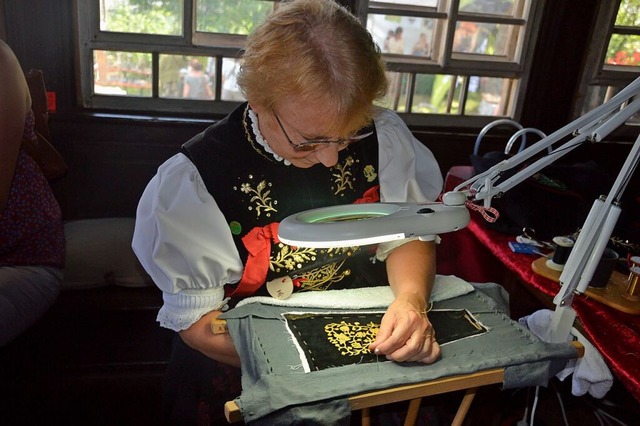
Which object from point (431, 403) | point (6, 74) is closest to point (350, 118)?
point (431, 403)

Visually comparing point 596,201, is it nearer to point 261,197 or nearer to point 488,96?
point 261,197

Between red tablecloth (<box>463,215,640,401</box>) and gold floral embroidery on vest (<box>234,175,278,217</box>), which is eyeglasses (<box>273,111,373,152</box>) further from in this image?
red tablecloth (<box>463,215,640,401</box>)

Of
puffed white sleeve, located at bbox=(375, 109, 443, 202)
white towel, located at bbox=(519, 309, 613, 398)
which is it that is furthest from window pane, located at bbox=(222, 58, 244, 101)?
white towel, located at bbox=(519, 309, 613, 398)

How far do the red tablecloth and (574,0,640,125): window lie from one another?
1.78 meters

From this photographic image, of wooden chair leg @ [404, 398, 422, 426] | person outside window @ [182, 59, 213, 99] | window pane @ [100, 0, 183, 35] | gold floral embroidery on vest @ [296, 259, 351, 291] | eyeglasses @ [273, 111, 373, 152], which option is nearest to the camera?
wooden chair leg @ [404, 398, 422, 426]

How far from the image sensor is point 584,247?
108 cm

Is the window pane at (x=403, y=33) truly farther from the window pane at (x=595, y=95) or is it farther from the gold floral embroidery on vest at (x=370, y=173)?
the gold floral embroidery on vest at (x=370, y=173)

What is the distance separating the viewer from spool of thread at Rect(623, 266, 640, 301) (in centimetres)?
151

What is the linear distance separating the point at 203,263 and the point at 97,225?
5.23ft

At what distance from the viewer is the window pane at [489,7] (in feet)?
9.57

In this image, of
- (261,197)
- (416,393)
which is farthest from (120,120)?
(416,393)

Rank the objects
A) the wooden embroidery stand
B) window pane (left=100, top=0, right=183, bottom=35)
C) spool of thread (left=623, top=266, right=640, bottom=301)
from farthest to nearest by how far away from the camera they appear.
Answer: window pane (left=100, top=0, right=183, bottom=35) → spool of thread (left=623, top=266, right=640, bottom=301) → the wooden embroidery stand

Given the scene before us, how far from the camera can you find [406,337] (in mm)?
1104

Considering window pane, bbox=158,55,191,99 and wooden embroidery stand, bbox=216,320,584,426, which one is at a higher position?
window pane, bbox=158,55,191,99
